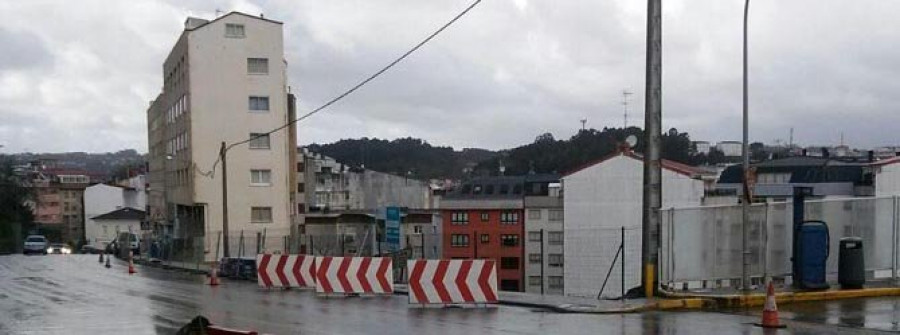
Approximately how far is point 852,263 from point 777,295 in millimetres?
2205

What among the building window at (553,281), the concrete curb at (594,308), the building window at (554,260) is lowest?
the building window at (553,281)

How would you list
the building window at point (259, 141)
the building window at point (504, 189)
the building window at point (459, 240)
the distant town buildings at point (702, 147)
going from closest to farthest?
the building window at point (259, 141) → the building window at point (459, 240) → the building window at point (504, 189) → the distant town buildings at point (702, 147)

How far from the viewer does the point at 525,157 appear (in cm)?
11006

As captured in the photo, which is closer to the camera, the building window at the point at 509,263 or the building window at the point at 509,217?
the building window at the point at 509,263

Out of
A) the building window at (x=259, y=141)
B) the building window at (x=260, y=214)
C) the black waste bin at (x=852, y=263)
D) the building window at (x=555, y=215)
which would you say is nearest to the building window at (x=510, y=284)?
the building window at (x=555, y=215)

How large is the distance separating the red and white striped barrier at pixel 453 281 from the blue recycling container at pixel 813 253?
5972 millimetres

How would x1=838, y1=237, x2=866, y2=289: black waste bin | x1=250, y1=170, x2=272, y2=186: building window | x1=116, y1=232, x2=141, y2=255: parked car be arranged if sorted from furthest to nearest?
1. x1=116, y1=232, x2=141, y2=255: parked car
2. x1=250, y1=170, x2=272, y2=186: building window
3. x1=838, y1=237, x2=866, y2=289: black waste bin

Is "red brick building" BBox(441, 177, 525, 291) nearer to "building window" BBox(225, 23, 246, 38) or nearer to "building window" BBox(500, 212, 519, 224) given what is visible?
"building window" BBox(500, 212, 519, 224)

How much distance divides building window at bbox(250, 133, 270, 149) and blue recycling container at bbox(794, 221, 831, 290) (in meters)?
45.1

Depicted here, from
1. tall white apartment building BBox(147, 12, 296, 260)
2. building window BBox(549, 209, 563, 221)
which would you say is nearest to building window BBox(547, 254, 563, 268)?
building window BBox(549, 209, 563, 221)

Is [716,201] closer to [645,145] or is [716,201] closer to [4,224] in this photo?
[645,145]

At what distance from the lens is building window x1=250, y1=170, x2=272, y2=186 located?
60656 mm

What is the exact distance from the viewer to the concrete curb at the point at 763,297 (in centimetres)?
1791

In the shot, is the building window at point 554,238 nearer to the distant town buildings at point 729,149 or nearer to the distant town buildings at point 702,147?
the distant town buildings at point 702,147
